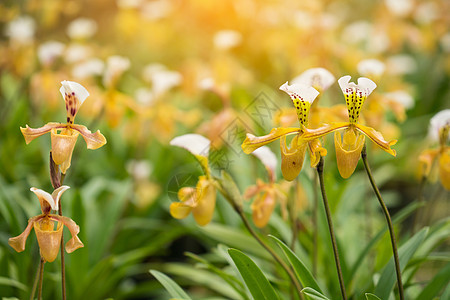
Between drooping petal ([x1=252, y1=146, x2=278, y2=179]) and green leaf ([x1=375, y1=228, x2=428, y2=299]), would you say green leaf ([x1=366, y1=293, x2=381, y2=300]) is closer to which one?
green leaf ([x1=375, y1=228, x2=428, y2=299])

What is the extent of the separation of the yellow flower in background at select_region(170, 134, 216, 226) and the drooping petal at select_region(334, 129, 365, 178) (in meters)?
0.29

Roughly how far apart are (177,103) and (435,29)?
5.35ft

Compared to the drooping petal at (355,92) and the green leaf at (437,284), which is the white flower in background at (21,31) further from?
the green leaf at (437,284)

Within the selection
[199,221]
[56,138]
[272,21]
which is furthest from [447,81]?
[56,138]

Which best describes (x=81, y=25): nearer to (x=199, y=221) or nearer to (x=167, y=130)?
(x=167, y=130)

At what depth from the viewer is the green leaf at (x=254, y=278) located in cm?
89

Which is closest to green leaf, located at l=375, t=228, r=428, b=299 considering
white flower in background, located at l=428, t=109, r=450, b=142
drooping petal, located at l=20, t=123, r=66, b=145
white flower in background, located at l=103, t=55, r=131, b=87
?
white flower in background, located at l=428, t=109, r=450, b=142

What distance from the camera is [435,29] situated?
9.18 ft

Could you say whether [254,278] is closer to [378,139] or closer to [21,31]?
[378,139]

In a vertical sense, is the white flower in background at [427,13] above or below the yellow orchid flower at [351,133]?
above

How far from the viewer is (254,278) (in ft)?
2.98

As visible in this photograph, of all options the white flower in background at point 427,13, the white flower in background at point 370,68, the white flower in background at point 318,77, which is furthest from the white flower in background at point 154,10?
the white flower in background at point 318,77

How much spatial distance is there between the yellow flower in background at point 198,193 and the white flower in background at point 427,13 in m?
2.31

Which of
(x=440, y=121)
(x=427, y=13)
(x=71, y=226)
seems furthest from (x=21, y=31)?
(x=427, y=13)
